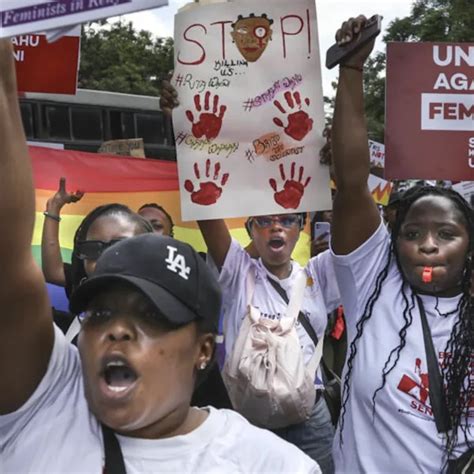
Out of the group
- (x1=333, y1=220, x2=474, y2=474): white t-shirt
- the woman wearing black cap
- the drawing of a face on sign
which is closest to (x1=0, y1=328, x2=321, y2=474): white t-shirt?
the woman wearing black cap

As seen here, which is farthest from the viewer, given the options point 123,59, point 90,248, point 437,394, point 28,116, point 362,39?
point 123,59

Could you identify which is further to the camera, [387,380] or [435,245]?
[435,245]

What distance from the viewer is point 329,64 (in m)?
2.84

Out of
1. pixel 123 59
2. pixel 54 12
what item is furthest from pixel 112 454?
pixel 123 59

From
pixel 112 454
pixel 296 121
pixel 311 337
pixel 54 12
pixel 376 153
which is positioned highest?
pixel 54 12

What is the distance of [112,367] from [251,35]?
2042 millimetres

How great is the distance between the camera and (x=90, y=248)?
289cm

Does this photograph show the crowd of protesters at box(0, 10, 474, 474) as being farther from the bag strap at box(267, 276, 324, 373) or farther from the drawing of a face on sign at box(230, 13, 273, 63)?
the drawing of a face on sign at box(230, 13, 273, 63)

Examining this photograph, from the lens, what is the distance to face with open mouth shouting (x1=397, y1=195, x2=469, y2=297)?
2.61m

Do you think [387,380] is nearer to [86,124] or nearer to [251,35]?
[251,35]

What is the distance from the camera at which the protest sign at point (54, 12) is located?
142 cm

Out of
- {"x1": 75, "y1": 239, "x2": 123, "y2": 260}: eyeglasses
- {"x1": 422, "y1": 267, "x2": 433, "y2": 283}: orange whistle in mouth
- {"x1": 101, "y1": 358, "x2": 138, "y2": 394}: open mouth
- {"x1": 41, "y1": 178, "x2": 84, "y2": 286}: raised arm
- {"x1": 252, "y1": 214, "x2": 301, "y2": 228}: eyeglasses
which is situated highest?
{"x1": 101, "y1": 358, "x2": 138, "y2": 394}: open mouth

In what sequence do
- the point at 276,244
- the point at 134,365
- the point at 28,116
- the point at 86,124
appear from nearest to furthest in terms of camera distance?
the point at 134,365 → the point at 276,244 → the point at 28,116 → the point at 86,124

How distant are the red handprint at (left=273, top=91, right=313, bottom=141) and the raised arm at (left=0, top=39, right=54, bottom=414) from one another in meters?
1.87
